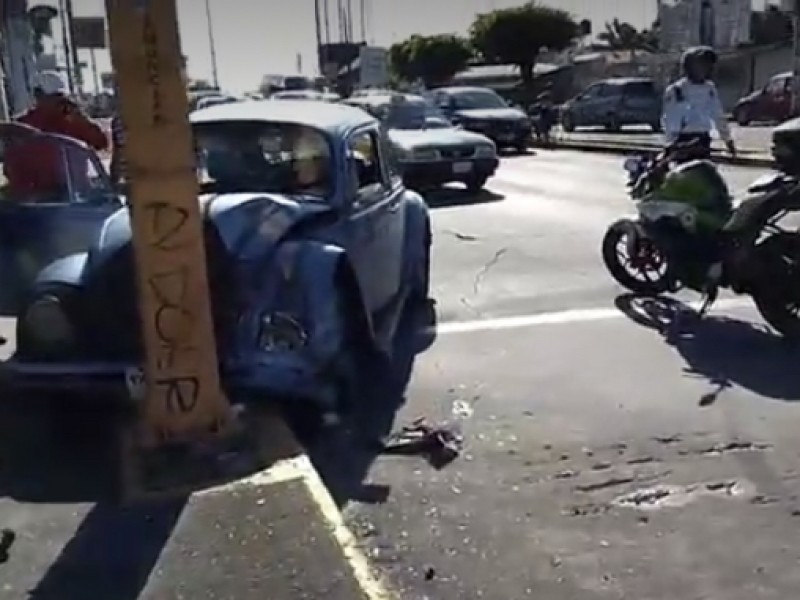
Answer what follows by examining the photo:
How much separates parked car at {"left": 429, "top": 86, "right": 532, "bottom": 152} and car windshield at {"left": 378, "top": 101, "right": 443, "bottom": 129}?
5180 mm

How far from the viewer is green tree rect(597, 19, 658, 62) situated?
2940 inches

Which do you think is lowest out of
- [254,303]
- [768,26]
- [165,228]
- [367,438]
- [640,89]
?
[640,89]

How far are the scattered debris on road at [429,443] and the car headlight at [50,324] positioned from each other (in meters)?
1.73

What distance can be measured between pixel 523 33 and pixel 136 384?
54.8m

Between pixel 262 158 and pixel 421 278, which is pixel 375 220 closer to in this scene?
pixel 262 158

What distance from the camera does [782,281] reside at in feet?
25.2

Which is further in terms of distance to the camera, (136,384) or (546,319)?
(546,319)

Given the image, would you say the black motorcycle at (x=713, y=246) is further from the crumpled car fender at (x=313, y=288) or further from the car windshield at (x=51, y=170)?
the car windshield at (x=51, y=170)

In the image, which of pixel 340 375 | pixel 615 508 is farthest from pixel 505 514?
pixel 340 375

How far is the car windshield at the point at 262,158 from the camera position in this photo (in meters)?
7.09

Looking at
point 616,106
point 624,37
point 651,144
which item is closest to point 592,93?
point 616,106

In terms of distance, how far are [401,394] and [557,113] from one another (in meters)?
32.9

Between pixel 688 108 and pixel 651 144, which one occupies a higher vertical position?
pixel 688 108

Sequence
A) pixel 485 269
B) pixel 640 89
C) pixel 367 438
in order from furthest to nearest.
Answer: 1. pixel 640 89
2. pixel 485 269
3. pixel 367 438
